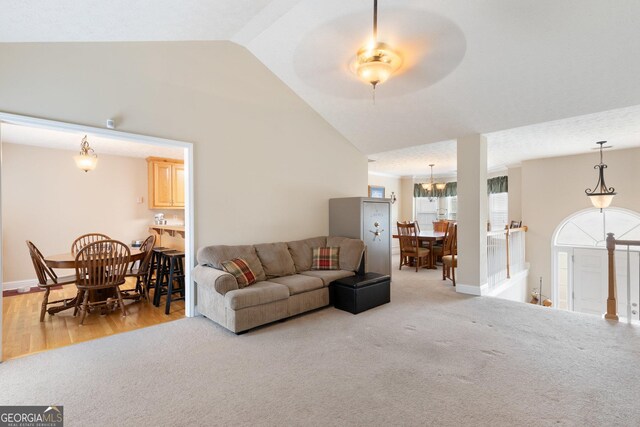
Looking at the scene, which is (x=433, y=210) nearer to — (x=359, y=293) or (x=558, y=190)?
(x=558, y=190)

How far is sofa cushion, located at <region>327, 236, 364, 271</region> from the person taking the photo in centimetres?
441

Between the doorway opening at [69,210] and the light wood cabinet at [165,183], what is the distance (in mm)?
29

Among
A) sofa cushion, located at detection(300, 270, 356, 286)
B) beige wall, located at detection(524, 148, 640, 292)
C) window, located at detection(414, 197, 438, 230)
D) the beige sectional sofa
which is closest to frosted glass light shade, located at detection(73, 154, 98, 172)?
the beige sectional sofa

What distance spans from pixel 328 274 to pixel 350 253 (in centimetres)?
54

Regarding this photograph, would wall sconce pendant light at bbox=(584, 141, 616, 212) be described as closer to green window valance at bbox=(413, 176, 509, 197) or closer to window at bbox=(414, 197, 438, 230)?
green window valance at bbox=(413, 176, 509, 197)

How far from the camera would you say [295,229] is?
4.89 meters

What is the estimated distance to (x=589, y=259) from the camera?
21.0 ft

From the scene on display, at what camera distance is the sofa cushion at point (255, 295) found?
10.1 ft

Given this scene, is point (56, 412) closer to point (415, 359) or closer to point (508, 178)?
point (415, 359)

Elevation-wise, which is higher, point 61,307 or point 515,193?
point 515,193

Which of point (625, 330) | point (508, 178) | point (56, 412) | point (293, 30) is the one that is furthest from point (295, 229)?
point (508, 178)

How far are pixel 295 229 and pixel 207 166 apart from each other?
1.69 metres

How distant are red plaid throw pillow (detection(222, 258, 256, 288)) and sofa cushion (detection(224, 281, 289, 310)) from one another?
3.2 inches

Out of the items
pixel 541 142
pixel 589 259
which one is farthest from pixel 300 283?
pixel 589 259
